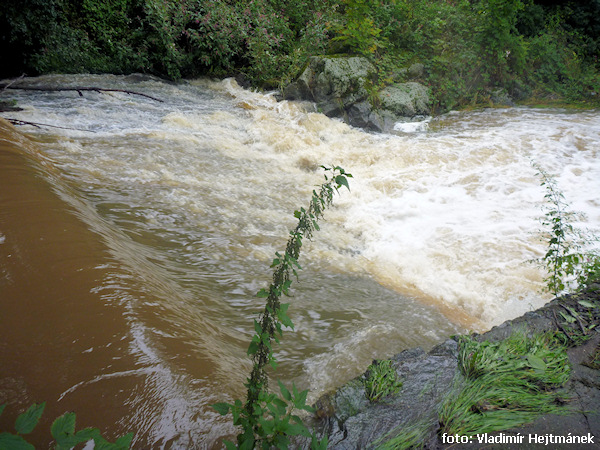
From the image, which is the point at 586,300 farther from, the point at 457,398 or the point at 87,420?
the point at 87,420

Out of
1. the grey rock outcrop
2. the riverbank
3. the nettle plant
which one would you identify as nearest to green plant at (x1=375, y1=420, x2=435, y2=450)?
the riverbank

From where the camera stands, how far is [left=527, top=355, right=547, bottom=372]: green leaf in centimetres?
212

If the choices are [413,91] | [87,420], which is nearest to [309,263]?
[87,420]

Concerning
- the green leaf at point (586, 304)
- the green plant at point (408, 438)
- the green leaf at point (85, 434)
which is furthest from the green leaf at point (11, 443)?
the green leaf at point (586, 304)

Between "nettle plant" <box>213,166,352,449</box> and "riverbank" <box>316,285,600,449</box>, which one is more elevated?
"nettle plant" <box>213,166,352,449</box>

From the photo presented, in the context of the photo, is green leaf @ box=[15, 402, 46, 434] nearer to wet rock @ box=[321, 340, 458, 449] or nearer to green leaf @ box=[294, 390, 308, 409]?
green leaf @ box=[294, 390, 308, 409]

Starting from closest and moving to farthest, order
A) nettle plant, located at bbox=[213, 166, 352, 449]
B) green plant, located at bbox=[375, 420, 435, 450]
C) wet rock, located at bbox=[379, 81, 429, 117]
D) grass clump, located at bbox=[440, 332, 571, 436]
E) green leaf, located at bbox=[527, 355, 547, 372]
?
nettle plant, located at bbox=[213, 166, 352, 449] < green plant, located at bbox=[375, 420, 435, 450] < grass clump, located at bbox=[440, 332, 571, 436] < green leaf, located at bbox=[527, 355, 547, 372] < wet rock, located at bbox=[379, 81, 429, 117]

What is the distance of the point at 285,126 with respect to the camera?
8953mm

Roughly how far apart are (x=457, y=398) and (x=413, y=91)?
35.1 feet

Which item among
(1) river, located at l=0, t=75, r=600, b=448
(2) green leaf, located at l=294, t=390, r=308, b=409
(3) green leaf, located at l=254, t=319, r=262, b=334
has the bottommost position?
(1) river, located at l=0, t=75, r=600, b=448

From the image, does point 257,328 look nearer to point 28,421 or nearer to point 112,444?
point 112,444

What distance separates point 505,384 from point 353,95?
9.37 m

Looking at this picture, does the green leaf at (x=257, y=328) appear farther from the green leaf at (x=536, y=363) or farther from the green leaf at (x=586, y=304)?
the green leaf at (x=586, y=304)

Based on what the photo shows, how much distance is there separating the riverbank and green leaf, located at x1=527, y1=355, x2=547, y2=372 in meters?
0.06
